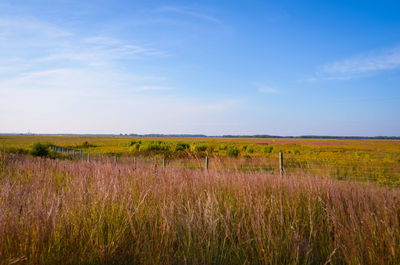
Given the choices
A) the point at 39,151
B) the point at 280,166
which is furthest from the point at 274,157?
the point at 39,151

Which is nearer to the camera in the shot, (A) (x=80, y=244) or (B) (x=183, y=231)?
(A) (x=80, y=244)

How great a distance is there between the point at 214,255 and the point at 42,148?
1104 inches

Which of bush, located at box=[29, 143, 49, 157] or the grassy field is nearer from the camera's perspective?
the grassy field

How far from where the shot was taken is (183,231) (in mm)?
2889

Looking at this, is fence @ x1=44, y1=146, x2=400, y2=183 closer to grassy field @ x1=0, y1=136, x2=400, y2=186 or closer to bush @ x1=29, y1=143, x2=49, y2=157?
grassy field @ x1=0, y1=136, x2=400, y2=186

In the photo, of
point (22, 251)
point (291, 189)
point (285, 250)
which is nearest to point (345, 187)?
point (291, 189)

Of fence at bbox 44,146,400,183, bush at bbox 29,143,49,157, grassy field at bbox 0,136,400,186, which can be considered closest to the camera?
fence at bbox 44,146,400,183

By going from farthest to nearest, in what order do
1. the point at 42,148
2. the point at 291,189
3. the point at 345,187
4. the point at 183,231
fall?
the point at 42,148 → the point at 345,187 → the point at 291,189 → the point at 183,231

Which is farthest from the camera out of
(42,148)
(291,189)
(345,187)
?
(42,148)

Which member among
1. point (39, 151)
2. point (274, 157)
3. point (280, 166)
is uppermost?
point (280, 166)

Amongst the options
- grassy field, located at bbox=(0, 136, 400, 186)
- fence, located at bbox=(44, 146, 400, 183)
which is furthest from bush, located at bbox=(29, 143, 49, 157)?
fence, located at bbox=(44, 146, 400, 183)

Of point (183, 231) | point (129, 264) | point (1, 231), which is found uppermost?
point (1, 231)

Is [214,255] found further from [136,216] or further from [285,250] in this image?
[136,216]

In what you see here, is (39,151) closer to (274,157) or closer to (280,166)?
(274,157)
